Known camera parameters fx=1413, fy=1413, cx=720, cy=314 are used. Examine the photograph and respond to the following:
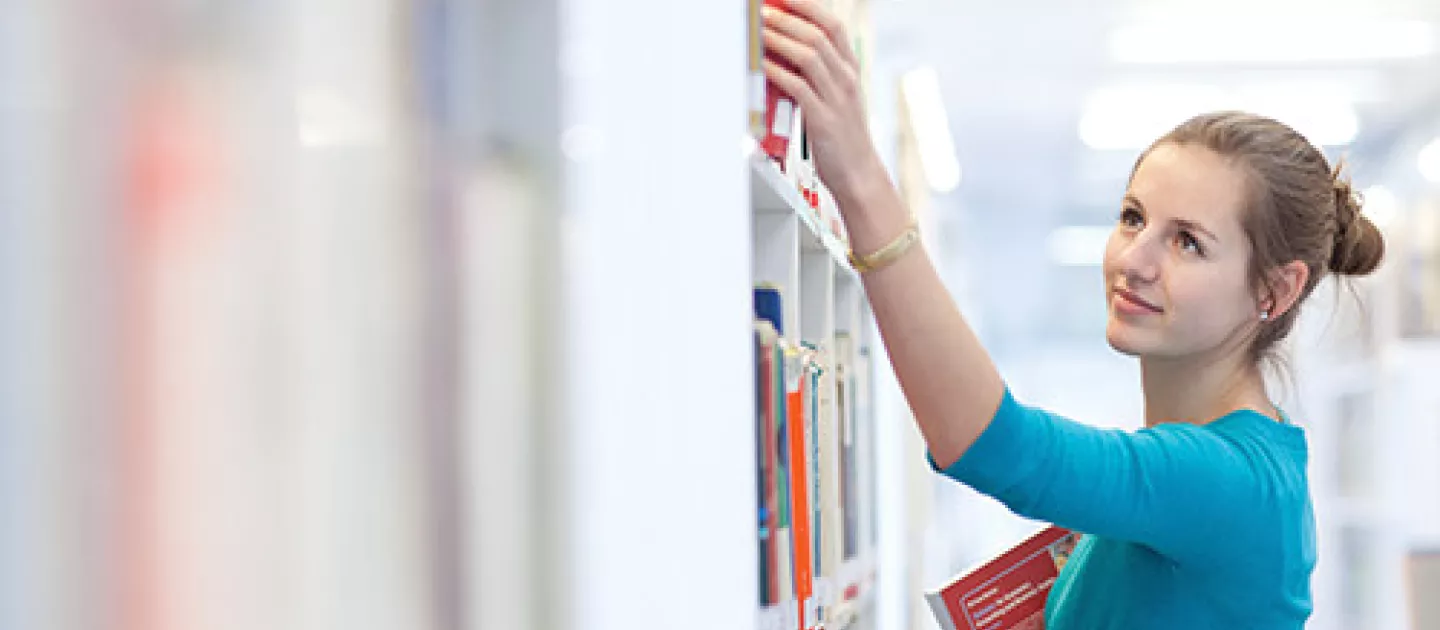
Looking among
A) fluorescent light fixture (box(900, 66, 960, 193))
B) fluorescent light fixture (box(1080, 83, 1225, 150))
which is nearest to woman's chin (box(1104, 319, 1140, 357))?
fluorescent light fixture (box(900, 66, 960, 193))

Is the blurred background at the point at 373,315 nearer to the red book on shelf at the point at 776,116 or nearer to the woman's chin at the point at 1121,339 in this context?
the red book on shelf at the point at 776,116

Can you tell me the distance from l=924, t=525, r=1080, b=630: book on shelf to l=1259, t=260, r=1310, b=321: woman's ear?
0.35m

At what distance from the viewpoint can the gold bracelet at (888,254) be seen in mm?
1103

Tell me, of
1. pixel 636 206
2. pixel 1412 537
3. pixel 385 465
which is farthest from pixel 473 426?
pixel 1412 537

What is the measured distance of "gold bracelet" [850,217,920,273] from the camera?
1103mm

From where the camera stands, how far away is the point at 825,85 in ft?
3.44

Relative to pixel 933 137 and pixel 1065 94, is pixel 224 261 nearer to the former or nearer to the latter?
pixel 933 137

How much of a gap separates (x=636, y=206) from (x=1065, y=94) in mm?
6025

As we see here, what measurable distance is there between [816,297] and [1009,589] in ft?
1.32

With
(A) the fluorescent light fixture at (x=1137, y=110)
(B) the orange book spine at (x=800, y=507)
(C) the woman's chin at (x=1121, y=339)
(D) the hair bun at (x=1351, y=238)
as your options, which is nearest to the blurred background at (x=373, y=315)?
(B) the orange book spine at (x=800, y=507)

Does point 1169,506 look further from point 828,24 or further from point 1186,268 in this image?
point 828,24

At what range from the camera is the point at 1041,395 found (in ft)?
38.6

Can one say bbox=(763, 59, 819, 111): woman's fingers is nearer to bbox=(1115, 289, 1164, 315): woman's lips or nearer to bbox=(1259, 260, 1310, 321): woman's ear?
bbox=(1115, 289, 1164, 315): woman's lips

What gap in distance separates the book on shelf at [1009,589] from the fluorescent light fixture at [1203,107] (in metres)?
4.95
